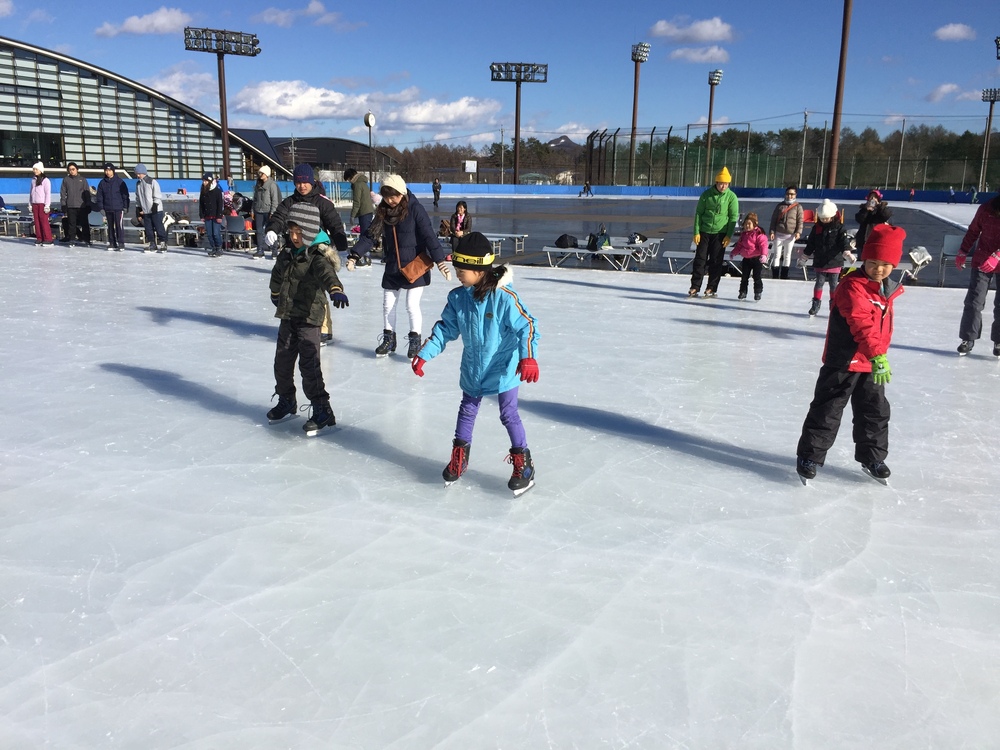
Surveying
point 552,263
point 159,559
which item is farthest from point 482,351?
point 552,263

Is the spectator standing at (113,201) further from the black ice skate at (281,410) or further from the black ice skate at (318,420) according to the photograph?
the black ice skate at (318,420)

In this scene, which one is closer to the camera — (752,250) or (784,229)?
(752,250)

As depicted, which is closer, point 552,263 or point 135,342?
point 135,342

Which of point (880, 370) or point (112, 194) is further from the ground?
point (112, 194)

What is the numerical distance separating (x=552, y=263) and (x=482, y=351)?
9.86 meters

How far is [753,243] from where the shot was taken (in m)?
8.80

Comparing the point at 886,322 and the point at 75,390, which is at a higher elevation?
the point at 886,322

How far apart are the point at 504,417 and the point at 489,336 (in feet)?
1.30

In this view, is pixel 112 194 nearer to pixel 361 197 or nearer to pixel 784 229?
pixel 361 197

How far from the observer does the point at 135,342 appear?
6523 mm

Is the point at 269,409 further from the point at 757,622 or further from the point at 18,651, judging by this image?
the point at 757,622

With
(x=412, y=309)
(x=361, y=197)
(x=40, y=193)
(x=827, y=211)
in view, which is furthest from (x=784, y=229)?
(x=40, y=193)

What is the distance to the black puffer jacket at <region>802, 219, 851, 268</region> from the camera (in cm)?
755

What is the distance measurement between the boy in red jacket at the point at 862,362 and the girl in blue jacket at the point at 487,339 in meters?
1.45
